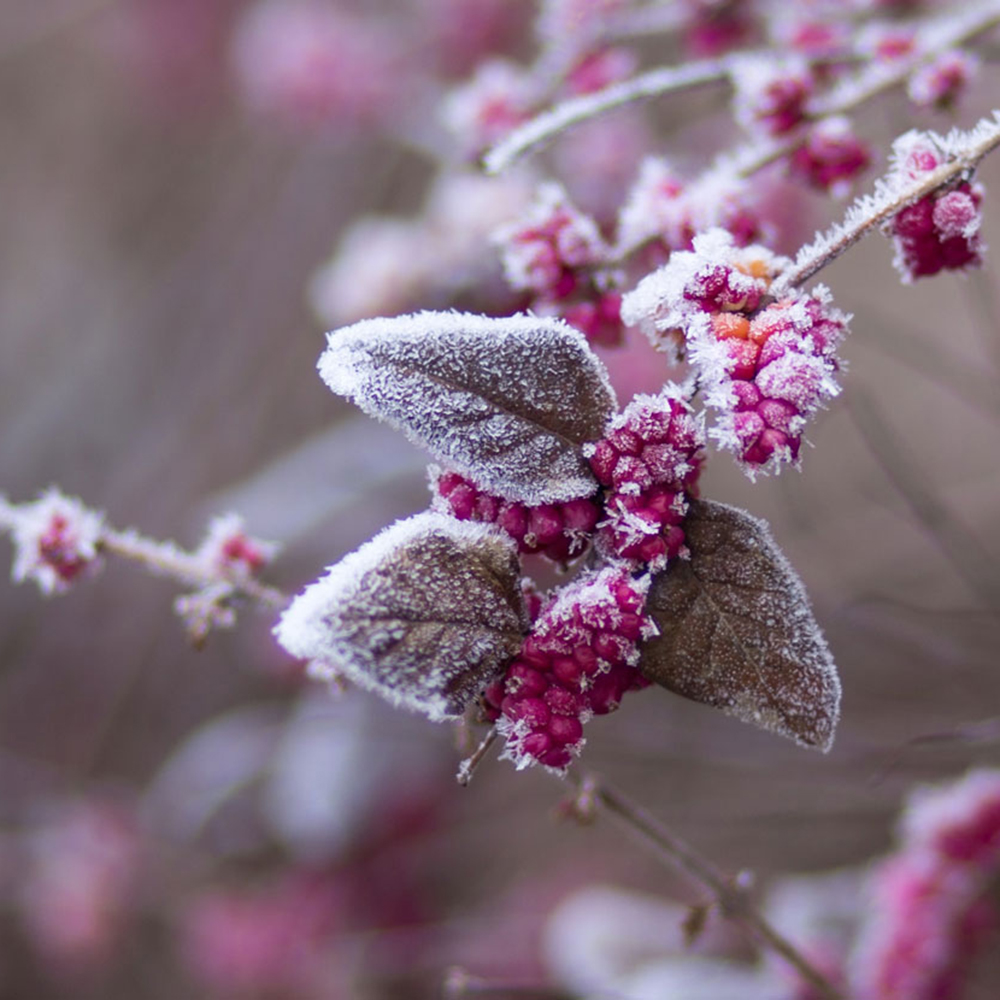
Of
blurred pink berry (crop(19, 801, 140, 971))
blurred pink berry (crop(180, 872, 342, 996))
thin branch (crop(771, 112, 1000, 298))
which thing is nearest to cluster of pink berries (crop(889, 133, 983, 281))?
thin branch (crop(771, 112, 1000, 298))

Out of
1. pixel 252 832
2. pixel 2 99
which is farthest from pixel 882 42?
pixel 2 99

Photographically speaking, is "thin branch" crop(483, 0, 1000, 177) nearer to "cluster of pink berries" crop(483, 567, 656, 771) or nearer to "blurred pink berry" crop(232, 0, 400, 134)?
"cluster of pink berries" crop(483, 567, 656, 771)

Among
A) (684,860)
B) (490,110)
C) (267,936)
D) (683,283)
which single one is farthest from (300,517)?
(683,283)

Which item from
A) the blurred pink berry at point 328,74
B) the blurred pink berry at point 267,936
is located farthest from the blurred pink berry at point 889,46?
the blurred pink berry at point 267,936

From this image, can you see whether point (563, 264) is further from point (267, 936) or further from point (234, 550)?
point (267, 936)

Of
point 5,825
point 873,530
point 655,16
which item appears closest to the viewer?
point 655,16

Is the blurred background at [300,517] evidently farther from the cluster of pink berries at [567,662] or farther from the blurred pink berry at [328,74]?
the cluster of pink berries at [567,662]

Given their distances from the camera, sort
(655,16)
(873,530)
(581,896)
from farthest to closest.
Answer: (873,530) < (581,896) < (655,16)

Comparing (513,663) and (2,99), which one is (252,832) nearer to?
(513,663)
